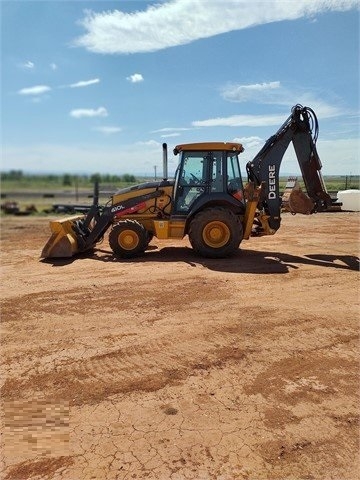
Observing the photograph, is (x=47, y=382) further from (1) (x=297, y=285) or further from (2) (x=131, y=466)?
(1) (x=297, y=285)

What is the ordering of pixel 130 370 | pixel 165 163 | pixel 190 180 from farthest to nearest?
1. pixel 165 163
2. pixel 190 180
3. pixel 130 370

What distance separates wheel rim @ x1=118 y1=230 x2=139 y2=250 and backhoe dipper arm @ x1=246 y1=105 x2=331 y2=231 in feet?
9.99

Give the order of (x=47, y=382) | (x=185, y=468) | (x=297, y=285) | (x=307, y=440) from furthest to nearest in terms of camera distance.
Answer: (x=297, y=285) < (x=47, y=382) < (x=307, y=440) < (x=185, y=468)

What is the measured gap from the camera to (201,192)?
356 inches

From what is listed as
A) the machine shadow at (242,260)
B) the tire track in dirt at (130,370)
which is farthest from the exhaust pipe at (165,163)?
the tire track in dirt at (130,370)

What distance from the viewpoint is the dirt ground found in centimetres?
285

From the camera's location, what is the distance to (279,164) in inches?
362

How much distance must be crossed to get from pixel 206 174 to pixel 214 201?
0.64 metres

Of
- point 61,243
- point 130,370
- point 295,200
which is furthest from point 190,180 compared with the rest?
point 130,370

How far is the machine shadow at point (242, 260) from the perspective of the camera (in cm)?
800

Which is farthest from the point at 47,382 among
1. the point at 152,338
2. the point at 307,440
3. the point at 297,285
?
the point at 297,285

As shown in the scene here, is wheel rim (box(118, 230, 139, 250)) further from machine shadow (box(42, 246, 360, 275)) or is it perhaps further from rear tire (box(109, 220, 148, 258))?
machine shadow (box(42, 246, 360, 275))

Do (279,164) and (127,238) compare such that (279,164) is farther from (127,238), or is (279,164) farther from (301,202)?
(127,238)

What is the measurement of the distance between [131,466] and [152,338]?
200 centimetres
